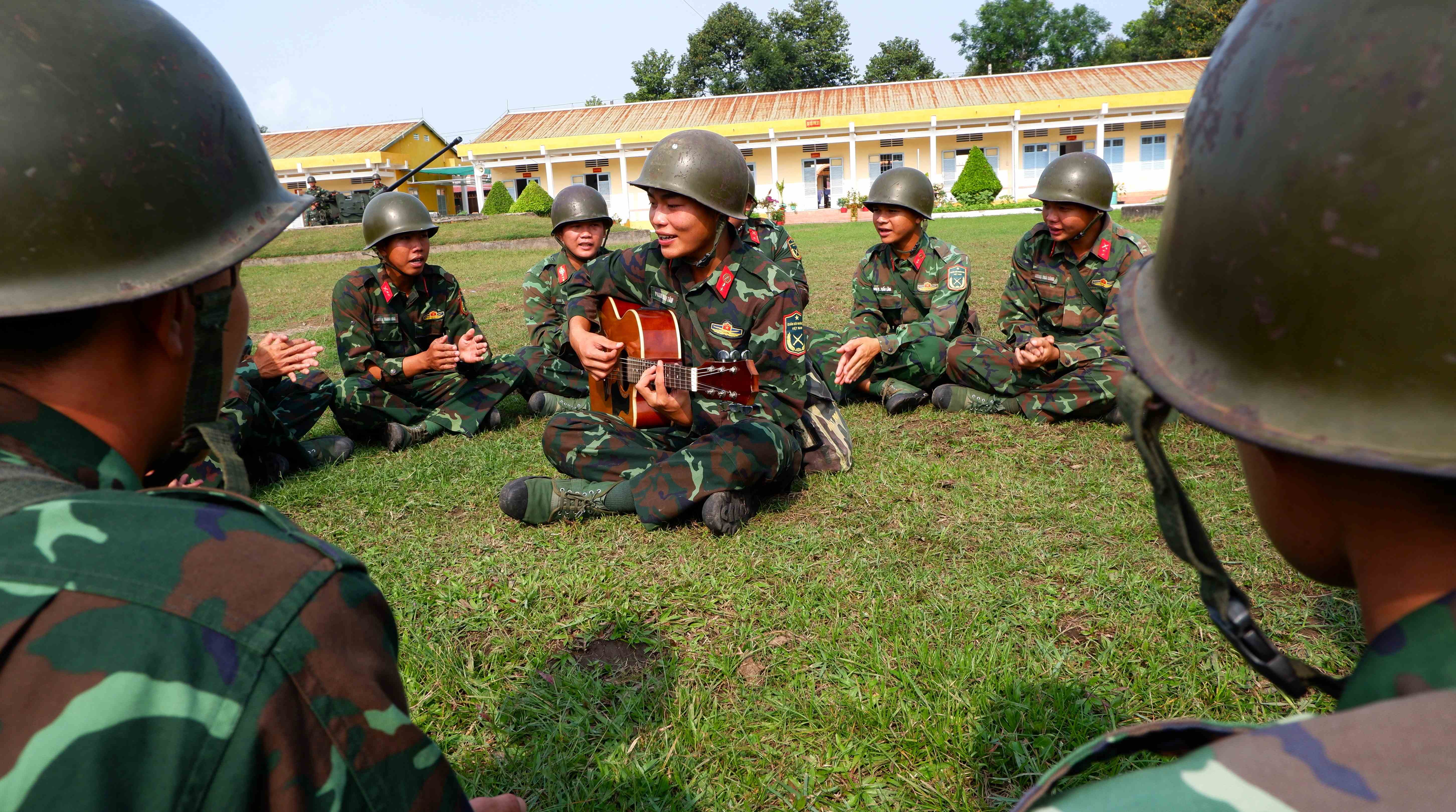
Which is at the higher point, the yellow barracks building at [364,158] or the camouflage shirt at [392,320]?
the yellow barracks building at [364,158]

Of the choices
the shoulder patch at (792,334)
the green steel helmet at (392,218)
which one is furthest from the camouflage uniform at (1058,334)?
the green steel helmet at (392,218)

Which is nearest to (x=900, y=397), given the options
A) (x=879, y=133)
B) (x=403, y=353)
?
(x=403, y=353)

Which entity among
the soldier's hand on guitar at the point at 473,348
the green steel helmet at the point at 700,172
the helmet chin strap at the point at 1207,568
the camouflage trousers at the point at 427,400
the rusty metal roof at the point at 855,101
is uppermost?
the rusty metal roof at the point at 855,101

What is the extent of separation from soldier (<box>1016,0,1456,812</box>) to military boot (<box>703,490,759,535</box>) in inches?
113

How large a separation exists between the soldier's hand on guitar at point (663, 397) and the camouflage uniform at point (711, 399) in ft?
0.41

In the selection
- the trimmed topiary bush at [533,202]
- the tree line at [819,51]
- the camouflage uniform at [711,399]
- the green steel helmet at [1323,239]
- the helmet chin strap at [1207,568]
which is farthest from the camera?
the tree line at [819,51]

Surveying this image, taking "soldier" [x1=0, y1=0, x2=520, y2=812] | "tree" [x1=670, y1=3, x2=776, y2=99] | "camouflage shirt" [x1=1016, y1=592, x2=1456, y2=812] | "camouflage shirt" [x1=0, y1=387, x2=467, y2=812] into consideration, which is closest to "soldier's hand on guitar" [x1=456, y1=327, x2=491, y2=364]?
"soldier" [x1=0, y1=0, x2=520, y2=812]

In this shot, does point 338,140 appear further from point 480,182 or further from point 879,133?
point 879,133

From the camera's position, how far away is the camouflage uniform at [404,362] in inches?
233

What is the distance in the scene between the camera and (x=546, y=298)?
757cm

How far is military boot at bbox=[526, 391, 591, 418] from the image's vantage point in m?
6.62

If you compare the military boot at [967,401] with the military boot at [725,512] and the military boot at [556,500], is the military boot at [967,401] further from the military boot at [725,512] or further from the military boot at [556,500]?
the military boot at [556,500]

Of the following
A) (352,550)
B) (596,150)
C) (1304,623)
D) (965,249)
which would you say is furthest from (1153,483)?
(596,150)

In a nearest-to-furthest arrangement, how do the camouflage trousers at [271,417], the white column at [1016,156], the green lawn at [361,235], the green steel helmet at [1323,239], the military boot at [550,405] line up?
1. the green steel helmet at [1323,239]
2. the camouflage trousers at [271,417]
3. the military boot at [550,405]
4. the green lawn at [361,235]
5. the white column at [1016,156]
